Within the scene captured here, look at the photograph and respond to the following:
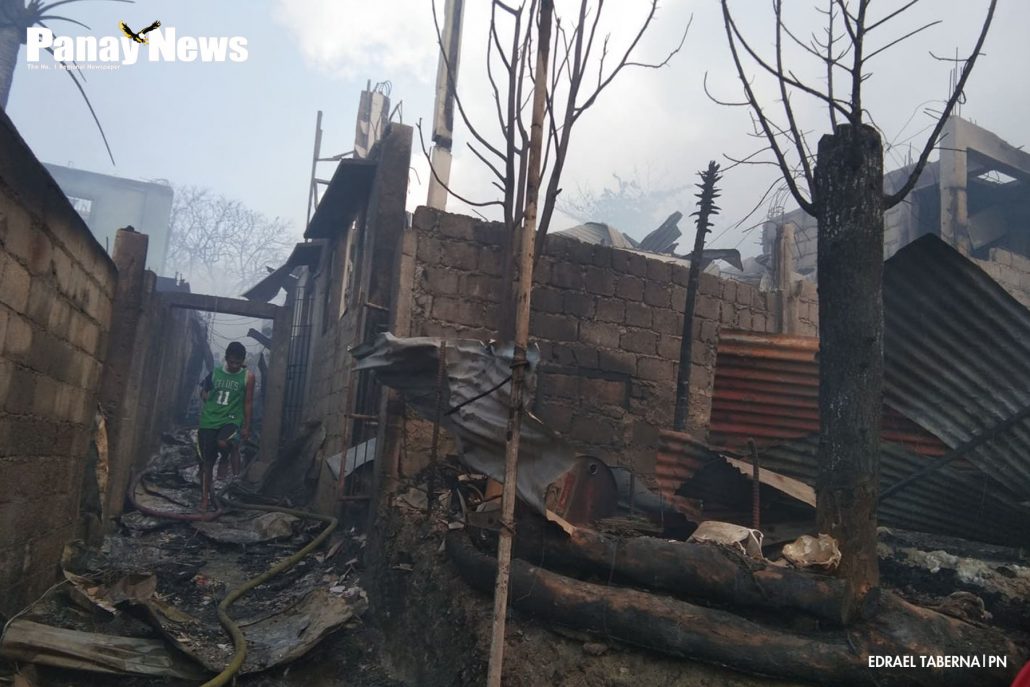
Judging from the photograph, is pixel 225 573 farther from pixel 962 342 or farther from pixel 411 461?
pixel 962 342

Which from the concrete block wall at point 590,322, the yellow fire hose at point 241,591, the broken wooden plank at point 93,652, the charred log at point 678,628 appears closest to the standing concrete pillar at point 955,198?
the concrete block wall at point 590,322

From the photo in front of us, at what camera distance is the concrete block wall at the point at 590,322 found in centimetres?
599

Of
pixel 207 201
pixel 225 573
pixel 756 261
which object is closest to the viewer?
pixel 225 573

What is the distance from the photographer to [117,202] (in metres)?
34.8

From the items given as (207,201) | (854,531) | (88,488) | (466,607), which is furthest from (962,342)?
(207,201)

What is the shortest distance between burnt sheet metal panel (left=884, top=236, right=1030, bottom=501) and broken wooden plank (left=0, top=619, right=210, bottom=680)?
5387 millimetres

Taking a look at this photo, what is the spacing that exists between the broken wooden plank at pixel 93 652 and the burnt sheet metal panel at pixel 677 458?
3733 millimetres

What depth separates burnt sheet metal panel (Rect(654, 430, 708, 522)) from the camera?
5758 mm

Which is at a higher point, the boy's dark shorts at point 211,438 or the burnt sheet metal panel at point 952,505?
the burnt sheet metal panel at point 952,505

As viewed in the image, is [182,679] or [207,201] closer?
[182,679]

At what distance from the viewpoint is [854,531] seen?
3.82 metres

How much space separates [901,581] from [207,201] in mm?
52964

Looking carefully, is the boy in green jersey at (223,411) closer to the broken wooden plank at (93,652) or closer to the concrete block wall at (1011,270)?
the broken wooden plank at (93,652)

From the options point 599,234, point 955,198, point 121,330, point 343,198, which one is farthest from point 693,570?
point 955,198
